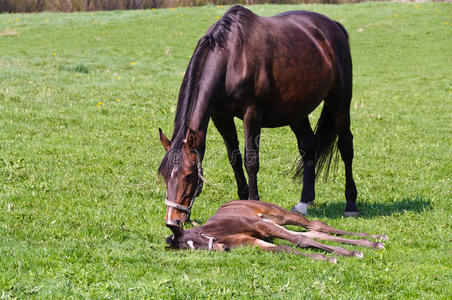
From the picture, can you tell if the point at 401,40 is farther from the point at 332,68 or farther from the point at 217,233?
the point at 217,233

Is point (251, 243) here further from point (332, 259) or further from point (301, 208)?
point (301, 208)

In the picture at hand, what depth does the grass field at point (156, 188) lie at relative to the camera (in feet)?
16.3

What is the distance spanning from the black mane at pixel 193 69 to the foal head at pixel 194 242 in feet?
2.52

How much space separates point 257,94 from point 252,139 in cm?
59

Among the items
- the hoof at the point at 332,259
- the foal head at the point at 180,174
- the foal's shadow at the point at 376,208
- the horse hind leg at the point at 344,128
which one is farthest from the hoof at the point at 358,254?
the horse hind leg at the point at 344,128

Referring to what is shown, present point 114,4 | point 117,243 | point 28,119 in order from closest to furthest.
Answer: point 117,243, point 28,119, point 114,4

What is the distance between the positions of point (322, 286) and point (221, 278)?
3.08ft

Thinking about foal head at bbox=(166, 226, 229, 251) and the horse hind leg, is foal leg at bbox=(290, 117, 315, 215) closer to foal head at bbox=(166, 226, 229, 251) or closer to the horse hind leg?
the horse hind leg

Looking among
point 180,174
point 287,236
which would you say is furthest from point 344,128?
point 180,174

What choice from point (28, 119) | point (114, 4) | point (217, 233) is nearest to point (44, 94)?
point (28, 119)

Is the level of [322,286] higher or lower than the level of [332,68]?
lower

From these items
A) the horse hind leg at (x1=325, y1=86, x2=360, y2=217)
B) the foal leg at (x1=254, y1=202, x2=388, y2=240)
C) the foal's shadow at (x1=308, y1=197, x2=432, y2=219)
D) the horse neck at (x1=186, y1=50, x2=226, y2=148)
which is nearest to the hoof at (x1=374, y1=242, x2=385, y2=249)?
the foal leg at (x1=254, y1=202, x2=388, y2=240)

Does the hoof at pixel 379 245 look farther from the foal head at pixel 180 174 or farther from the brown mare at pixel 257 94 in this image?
the foal head at pixel 180 174

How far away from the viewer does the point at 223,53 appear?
657cm
